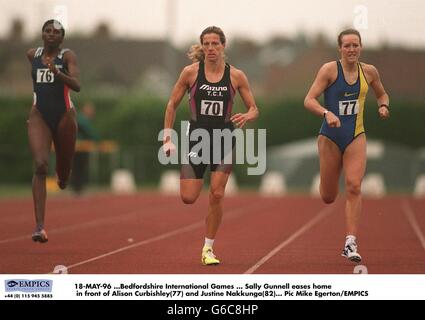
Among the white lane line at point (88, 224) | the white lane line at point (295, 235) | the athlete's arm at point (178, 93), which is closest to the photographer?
the athlete's arm at point (178, 93)

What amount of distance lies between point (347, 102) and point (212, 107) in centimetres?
111

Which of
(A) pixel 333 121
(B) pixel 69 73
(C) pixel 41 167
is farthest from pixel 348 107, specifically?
(C) pixel 41 167

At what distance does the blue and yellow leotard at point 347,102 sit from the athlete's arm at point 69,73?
7.08 feet

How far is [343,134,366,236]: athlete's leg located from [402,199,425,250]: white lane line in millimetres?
2077

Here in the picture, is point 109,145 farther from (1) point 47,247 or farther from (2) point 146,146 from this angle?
(1) point 47,247

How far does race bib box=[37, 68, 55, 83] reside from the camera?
10312mm

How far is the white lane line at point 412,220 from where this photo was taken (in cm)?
1250

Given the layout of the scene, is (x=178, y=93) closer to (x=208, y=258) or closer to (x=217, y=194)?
(x=217, y=194)

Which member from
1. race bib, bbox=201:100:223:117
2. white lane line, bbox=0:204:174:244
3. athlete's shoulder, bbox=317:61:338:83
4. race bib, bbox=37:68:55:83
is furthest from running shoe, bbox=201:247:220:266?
white lane line, bbox=0:204:174:244

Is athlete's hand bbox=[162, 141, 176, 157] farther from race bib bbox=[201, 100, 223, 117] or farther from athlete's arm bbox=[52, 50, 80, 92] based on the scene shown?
athlete's arm bbox=[52, 50, 80, 92]

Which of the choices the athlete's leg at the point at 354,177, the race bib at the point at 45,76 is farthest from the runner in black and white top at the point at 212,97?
the race bib at the point at 45,76

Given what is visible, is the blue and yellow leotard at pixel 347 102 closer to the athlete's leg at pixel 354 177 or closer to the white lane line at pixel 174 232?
the athlete's leg at pixel 354 177

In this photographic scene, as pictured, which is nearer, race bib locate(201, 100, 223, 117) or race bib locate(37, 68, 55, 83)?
race bib locate(201, 100, 223, 117)

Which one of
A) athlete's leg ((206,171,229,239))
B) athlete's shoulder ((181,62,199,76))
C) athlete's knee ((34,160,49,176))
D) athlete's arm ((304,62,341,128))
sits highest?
athlete's shoulder ((181,62,199,76))
